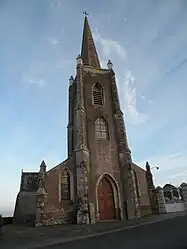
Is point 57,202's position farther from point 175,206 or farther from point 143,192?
point 175,206

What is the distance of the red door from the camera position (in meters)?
18.6

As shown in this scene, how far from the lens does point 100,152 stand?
20.5m

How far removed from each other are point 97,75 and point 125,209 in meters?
15.4

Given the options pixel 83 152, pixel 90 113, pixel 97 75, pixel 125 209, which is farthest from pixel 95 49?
pixel 125 209

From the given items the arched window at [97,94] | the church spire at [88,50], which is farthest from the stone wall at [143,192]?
the church spire at [88,50]

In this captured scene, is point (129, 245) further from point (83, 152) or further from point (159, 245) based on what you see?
point (83, 152)

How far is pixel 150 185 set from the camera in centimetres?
2252

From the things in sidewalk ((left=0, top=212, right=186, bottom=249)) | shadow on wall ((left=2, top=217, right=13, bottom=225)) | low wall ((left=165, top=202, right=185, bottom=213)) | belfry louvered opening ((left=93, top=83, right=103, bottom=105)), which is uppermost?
belfry louvered opening ((left=93, top=83, right=103, bottom=105))

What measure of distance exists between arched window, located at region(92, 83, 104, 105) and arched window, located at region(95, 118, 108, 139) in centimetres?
240

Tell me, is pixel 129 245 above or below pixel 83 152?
below

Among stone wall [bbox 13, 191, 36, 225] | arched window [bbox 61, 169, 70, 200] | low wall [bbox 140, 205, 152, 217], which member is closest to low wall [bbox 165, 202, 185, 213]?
low wall [bbox 140, 205, 152, 217]

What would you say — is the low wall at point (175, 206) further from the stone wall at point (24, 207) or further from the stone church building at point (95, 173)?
the stone wall at point (24, 207)

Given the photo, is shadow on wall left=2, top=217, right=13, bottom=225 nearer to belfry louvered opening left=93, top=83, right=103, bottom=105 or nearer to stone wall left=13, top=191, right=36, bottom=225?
stone wall left=13, top=191, right=36, bottom=225

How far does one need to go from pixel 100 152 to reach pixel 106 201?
15.0ft
